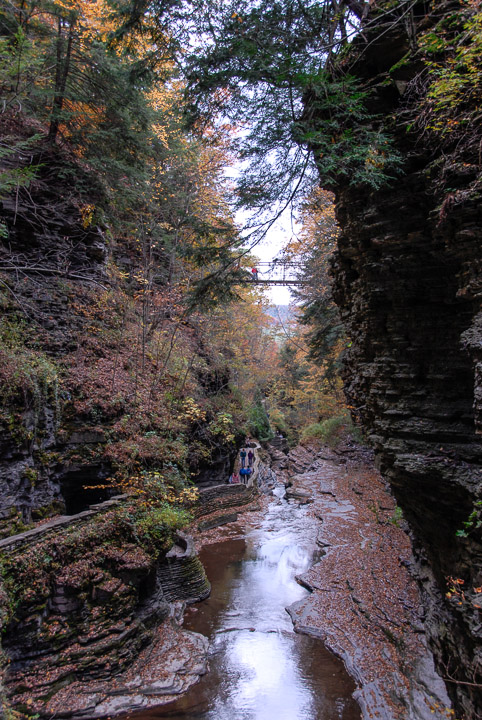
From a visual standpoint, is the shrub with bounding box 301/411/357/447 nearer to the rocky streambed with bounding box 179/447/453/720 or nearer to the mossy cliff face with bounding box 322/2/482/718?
the rocky streambed with bounding box 179/447/453/720

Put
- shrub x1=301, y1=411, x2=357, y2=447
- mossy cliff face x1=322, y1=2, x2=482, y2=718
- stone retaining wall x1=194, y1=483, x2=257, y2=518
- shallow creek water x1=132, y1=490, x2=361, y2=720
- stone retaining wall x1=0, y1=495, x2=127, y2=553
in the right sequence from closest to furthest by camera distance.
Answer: mossy cliff face x1=322, y1=2, x2=482, y2=718 < shallow creek water x1=132, y1=490, x2=361, y2=720 < stone retaining wall x1=0, y1=495, x2=127, y2=553 < stone retaining wall x1=194, y1=483, x2=257, y2=518 < shrub x1=301, y1=411, x2=357, y2=447

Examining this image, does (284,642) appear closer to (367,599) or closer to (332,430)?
(367,599)

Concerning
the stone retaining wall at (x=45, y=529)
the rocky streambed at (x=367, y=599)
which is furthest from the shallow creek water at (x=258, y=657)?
the stone retaining wall at (x=45, y=529)

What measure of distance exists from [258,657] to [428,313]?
8.31 m

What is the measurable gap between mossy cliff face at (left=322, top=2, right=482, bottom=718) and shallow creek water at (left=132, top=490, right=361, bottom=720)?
8.32 feet

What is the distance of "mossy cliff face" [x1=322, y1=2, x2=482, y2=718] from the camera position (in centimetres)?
459

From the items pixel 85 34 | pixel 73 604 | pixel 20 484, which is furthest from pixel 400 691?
pixel 85 34

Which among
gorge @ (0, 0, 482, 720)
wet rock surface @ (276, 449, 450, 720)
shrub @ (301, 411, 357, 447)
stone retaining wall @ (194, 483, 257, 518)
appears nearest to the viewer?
gorge @ (0, 0, 482, 720)

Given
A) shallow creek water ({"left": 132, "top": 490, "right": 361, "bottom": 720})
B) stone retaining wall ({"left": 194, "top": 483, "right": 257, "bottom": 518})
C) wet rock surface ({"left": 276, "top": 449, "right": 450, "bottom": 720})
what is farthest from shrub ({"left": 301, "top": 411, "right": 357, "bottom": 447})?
shallow creek water ({"left": 132, "top": 490, "right": 361, "bottom": 720})

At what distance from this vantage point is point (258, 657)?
8.05 m

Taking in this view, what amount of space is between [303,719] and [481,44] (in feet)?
34.1

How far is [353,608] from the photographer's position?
9.24 metres

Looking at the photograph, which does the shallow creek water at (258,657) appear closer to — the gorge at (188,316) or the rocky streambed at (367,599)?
the rocky streambed at (367,599)

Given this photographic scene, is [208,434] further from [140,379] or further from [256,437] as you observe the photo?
[256,437]
